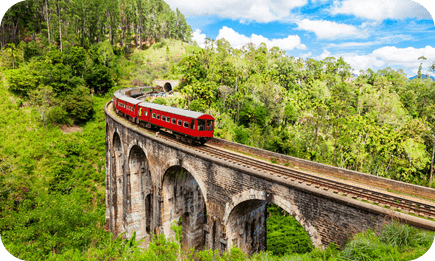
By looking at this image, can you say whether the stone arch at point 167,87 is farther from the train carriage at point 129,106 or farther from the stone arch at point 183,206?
the stone arch at point 183,206

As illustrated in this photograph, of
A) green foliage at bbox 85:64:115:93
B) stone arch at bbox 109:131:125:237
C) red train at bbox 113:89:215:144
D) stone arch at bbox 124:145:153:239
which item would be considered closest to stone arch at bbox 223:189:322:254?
red train at bbox 113:89:215:144

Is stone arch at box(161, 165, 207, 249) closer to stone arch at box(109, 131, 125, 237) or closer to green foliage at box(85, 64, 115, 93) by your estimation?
stone arch at box(109, 131, 125, 237)

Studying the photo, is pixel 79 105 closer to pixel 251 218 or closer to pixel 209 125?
pixel 209 125

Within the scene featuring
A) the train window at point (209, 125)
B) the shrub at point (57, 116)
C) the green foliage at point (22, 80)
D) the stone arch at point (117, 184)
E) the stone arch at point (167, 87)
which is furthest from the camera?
the stone arch at point (167, 87)

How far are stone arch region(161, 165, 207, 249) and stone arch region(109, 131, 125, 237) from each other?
10921mm

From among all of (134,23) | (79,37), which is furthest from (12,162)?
(134,23)

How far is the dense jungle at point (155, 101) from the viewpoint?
15.8 metres

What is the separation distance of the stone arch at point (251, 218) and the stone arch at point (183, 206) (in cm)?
505

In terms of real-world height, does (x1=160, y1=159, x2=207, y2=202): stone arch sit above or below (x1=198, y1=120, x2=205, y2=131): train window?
below

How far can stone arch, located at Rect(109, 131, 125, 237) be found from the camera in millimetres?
27219

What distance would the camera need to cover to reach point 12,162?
92.6 ft

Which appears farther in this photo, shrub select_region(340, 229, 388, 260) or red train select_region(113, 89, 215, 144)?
red train select_region(113, 89, 215, 144)

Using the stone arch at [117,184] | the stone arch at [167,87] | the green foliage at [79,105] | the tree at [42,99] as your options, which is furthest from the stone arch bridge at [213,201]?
the stone arch at [167,87]

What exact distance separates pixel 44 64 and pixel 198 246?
144 feet
